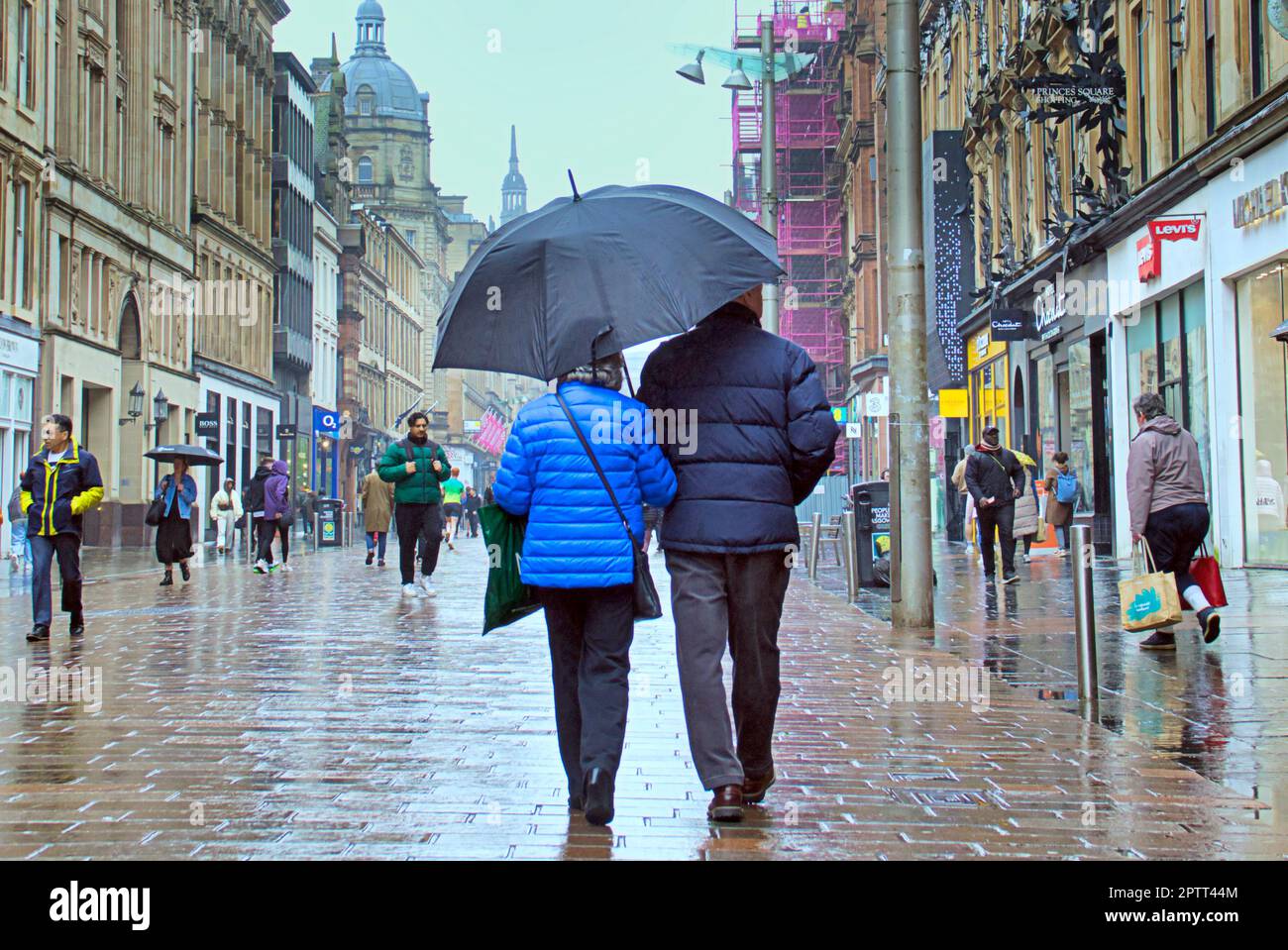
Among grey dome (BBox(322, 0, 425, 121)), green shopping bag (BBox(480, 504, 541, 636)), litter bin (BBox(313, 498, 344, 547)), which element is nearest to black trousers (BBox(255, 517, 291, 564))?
litter bin (BBox(313, 498, 344, 547))

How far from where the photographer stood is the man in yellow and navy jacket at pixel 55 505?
1220 centimetres

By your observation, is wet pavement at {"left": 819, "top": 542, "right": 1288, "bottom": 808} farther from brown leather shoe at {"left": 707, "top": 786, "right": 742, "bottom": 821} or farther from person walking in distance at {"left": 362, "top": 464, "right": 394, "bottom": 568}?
person walking in distance at {"left": 362, "top": 464, "right": 394, "bottom": 568}

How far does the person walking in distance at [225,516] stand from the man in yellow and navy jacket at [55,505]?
18.3 m

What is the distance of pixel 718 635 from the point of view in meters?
5.57

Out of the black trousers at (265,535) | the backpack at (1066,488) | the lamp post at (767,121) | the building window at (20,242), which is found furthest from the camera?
the building window at (20,242)

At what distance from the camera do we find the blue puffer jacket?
5391mm

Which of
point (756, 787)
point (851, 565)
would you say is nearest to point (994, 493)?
point (851, 565)

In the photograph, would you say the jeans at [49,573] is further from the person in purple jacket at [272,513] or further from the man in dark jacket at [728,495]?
the person in purple jacket at [272,513]

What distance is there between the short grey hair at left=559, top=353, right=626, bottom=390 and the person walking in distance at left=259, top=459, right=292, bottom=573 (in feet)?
62.2

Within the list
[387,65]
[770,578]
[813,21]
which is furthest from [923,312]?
[387,65]

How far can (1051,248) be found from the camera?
94.9 feet

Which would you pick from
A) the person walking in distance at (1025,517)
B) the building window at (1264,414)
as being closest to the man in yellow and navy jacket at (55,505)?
the person walking in distance at (1025,517)
